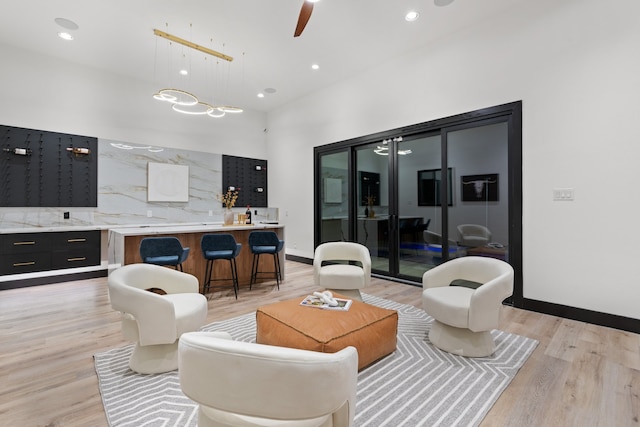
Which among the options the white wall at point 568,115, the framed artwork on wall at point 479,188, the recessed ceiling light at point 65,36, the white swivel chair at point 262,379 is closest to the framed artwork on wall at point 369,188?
the white wall at point 568,115

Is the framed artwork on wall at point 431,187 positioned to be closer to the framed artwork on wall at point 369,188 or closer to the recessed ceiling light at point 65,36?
the framed artwork on wall at point 369,188

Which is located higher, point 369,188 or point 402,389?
point 369,188

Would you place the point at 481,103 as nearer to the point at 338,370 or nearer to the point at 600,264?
the point at 600,264

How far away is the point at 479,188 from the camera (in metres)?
4.20

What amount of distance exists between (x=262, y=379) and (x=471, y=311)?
2046 mm

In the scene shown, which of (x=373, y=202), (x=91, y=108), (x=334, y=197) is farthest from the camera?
(x=334, y=197)

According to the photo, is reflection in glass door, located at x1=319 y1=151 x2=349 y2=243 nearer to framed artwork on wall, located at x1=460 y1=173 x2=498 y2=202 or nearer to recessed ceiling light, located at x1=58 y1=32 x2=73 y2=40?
framed artwork on wall, located at x1=460 y1=173 x2=498 y2=202

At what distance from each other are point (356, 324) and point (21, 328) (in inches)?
138

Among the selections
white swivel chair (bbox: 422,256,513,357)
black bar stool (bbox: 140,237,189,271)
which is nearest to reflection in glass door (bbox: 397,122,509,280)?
white swivel chair (bbox: 422,256,513,357)

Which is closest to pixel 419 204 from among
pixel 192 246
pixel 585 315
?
pixel 585 315

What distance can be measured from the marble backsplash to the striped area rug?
3.85 m

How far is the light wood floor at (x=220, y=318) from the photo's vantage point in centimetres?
184

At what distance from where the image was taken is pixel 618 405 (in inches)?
75.6

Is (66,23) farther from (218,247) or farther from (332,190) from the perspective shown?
(332,190)
